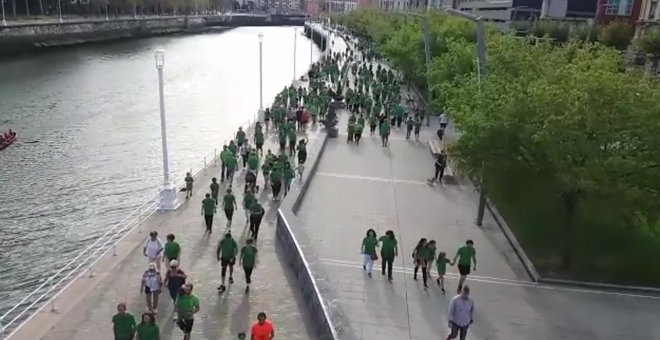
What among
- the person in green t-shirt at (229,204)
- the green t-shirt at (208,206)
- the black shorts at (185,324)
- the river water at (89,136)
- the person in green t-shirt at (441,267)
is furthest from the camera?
the river water at (89,136)

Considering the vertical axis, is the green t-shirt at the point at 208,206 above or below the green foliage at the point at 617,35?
below

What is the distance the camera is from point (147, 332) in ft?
31.2

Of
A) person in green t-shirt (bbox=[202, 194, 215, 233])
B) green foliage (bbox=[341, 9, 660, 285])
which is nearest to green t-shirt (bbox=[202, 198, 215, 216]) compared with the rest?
person in green t-shirt (bbox=[202, 194, 215, 233])

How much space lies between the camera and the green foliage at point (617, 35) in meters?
48.9

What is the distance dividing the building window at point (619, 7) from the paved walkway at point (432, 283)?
40.9 meters

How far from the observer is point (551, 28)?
55.4 meters

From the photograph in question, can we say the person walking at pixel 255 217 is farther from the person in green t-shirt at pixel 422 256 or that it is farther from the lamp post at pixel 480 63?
the lamp post at pixel 480 63

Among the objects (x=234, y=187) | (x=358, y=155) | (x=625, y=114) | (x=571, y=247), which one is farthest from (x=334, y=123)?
(x=625, y=114)

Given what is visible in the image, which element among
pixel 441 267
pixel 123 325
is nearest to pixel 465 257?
pixel 441 267

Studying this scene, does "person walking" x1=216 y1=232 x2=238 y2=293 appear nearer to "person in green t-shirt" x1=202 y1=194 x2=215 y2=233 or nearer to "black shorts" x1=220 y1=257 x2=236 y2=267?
"black shorts" x1=220 y1=257 x2=236 y2=267

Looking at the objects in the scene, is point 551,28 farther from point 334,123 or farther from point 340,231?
point 340,231

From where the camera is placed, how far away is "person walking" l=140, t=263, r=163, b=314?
11.4m

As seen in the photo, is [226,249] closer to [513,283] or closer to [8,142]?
[513,283]

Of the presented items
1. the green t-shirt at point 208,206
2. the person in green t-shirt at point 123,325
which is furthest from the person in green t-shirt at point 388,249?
→ the person in green t-shirt at point 123,325
